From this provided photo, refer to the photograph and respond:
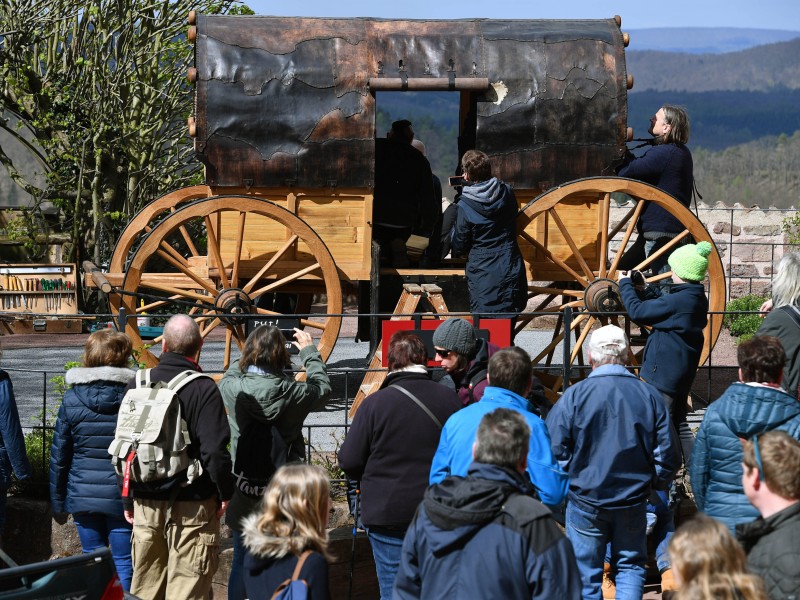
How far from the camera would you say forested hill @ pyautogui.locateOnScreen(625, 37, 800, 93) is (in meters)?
152

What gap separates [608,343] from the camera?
16.0 ft

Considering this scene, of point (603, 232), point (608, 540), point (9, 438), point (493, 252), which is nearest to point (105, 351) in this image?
point (9, 438)

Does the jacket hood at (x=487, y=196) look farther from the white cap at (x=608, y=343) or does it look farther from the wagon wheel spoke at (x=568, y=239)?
the white cap at (x=608, y=343)

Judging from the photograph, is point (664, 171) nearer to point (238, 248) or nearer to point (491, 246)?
point (491, 246)

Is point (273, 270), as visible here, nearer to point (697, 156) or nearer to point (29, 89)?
point (29, 89)

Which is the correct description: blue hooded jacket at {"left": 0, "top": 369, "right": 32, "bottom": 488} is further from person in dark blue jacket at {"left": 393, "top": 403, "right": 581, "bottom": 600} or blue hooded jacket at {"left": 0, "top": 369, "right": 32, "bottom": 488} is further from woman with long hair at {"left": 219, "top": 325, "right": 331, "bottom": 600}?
person in dark blue jacket at {"left": 393, "top": 403, "right": 581, "bottom": 600}

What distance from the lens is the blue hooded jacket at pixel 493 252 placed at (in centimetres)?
739

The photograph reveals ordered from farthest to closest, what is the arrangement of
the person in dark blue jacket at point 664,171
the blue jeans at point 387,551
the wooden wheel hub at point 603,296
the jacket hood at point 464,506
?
the wooden wheel hub at point 603,296 < the person in dark blue jacket at point 664,171 < the blue jeans at point 387,551 < the jacket hood at point 464,506

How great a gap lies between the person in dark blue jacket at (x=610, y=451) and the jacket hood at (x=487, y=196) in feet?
8.25

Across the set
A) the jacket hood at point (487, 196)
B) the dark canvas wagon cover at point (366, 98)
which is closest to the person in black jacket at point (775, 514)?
the jacket hood at point (487, 196)

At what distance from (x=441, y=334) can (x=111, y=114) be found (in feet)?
38.1

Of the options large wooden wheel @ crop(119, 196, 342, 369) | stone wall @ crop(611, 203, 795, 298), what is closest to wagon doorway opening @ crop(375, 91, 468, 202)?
large wooden wheel @ crop(119, 196, 342, 369)

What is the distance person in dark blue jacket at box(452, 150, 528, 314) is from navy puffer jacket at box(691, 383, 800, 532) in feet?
9.93

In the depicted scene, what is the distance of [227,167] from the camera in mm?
8430
